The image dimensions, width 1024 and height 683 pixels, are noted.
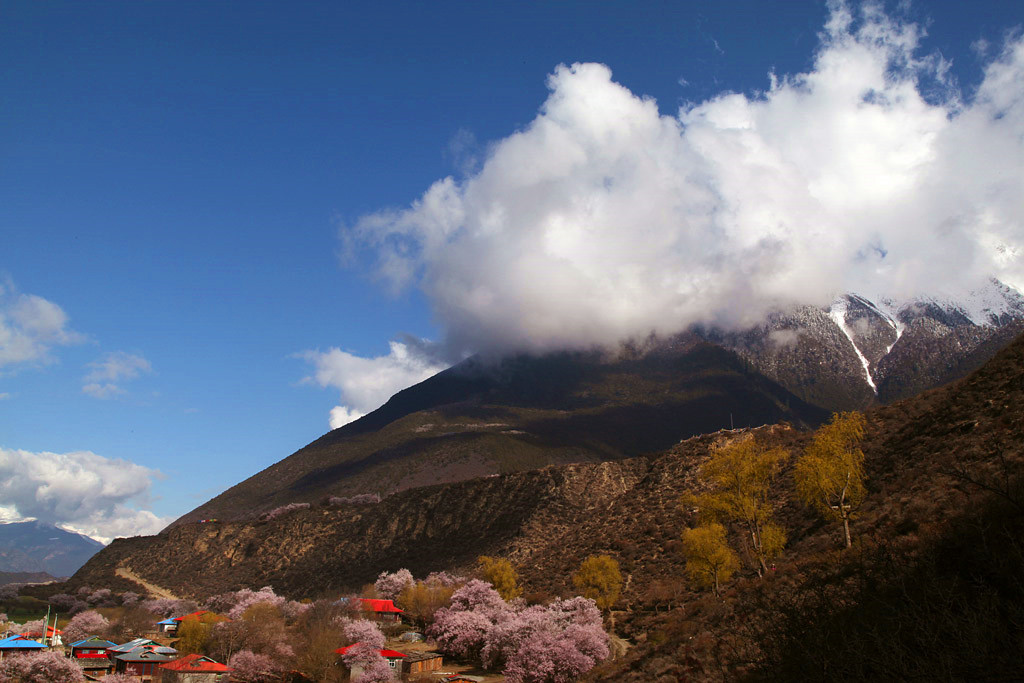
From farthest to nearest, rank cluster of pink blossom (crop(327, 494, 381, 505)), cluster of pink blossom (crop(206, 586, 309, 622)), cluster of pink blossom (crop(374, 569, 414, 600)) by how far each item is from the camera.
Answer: cluster of pink blossom (crop(327, 494, 381, 505)), cluster of pink blossom (crop(374, 569, 414, 600)), cluster of pink blossom (crop(206, 586, 309, 622))

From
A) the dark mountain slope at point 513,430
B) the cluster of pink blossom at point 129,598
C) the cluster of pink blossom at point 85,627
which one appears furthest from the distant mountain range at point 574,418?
the cluster of pink blossom at point 85,627

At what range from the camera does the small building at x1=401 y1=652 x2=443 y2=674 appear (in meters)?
44.6

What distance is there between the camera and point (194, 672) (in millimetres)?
45438

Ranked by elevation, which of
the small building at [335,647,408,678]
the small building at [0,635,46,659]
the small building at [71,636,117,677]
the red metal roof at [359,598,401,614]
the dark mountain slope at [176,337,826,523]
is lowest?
the small building at [335,647,408,678]

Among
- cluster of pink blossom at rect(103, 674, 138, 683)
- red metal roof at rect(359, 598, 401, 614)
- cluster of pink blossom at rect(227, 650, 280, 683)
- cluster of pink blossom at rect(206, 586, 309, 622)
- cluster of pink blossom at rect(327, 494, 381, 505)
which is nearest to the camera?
cluster of pink blossom at rect(103, 674, 138, 683)

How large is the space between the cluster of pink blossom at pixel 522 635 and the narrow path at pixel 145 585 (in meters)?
60.9

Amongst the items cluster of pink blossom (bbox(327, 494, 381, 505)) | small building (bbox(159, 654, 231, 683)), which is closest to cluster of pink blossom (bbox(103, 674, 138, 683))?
small building (bbox(159, 654, 231, 683))

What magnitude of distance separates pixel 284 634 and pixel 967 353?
18499 cm

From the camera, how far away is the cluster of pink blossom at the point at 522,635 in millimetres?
37000

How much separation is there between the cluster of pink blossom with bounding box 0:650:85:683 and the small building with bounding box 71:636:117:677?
16.7ft

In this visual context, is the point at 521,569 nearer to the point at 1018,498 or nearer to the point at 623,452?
the point at 1018,498

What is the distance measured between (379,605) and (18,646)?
102 feet

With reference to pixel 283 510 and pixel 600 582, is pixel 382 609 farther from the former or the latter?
pixel 283 510

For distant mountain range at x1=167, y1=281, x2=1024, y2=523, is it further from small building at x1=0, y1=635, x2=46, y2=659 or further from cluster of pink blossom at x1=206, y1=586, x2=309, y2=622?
small building at x1=0, y1=635, x2=46, y2=659
